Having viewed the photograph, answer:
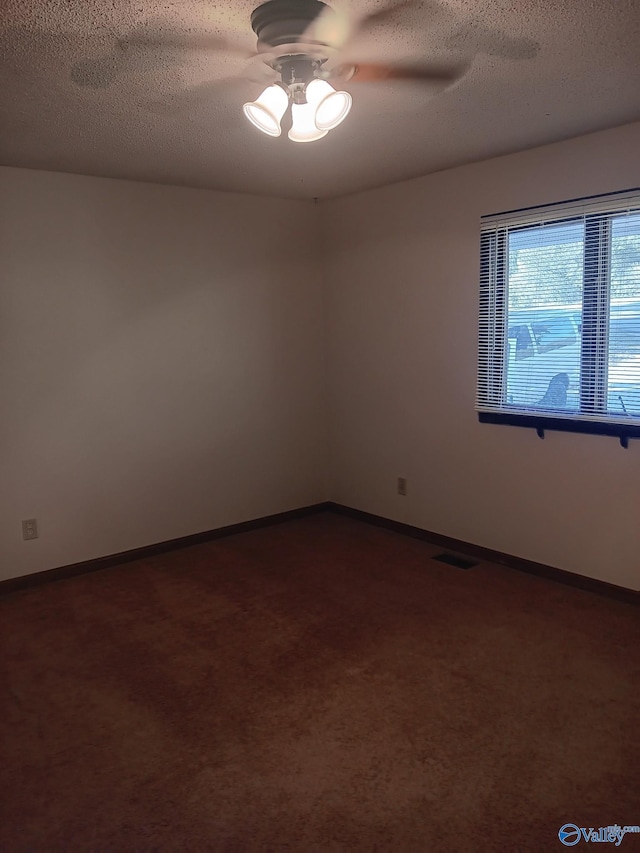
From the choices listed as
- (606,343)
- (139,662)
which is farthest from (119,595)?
(606,343)

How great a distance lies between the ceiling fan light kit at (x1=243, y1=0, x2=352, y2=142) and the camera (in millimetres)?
2062

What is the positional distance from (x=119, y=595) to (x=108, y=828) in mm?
1860

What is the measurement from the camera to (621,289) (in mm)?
3334

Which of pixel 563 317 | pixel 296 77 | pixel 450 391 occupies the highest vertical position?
pixel 296 77

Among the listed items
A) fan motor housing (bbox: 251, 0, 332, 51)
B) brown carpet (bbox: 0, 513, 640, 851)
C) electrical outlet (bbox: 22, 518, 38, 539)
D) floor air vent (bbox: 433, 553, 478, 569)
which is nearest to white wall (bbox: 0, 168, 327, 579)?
electrical outlet (bbox: 22, 518, 38, 539)

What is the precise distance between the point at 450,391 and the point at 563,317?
0.93 m

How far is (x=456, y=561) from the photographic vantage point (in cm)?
419

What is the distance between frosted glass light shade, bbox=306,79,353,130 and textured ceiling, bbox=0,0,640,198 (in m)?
→ 0.16

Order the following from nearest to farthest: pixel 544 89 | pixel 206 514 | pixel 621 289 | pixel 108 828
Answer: pixel 108 828 → pixel 544 89 → pixel 621 289 → pixel 206 514

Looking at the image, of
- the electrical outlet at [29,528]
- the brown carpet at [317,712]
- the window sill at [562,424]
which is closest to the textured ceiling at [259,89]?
the window sill at [562,424]

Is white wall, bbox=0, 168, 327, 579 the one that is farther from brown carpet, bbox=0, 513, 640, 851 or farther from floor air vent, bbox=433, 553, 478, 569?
floor air vent, bbox=433, 553, 478, 569

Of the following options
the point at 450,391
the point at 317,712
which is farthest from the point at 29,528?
the point at 450,391

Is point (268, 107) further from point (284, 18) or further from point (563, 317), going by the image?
point (563, 317)

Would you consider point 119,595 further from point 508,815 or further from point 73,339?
point 508,815
